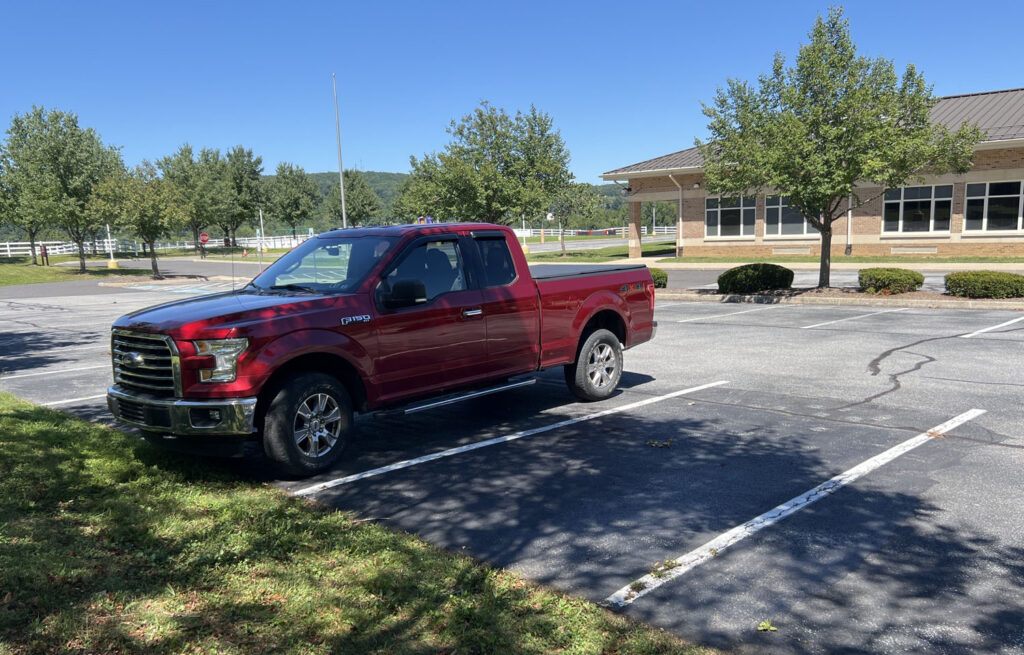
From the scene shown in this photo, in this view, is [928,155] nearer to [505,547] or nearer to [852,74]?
[852,74]

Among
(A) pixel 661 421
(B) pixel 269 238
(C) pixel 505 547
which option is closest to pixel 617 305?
(A) pixel 661 421

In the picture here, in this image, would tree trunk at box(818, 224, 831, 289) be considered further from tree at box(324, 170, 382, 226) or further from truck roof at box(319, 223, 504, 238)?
tree at box(324, 170, 382, 226)

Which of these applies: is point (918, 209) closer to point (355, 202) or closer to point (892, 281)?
point (892, 281)

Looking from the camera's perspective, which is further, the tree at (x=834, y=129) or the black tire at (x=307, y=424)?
the tree at (x=834, y=129)

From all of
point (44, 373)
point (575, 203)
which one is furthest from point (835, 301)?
point (575, 203)

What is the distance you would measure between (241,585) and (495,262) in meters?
4.17

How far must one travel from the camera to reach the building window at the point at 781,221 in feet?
118

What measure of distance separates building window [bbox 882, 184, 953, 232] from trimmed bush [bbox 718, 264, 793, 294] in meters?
15.8

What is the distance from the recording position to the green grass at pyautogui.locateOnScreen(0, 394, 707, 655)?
339 centimetres

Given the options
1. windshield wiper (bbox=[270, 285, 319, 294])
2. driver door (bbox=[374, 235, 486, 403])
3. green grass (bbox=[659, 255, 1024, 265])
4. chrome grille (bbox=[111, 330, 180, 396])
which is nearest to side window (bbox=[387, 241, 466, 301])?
driver door (bbox=[374, 235, 486, 403])

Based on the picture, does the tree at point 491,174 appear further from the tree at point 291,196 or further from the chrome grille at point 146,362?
the tree at point 291,196

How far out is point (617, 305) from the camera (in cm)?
852

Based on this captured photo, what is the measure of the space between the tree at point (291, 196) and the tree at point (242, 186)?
4.79ft

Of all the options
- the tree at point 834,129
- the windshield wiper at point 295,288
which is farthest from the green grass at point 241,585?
the tree at point 834,129
